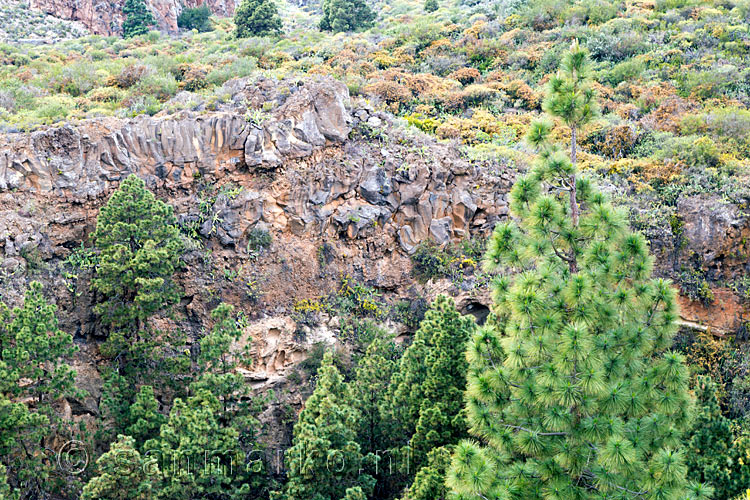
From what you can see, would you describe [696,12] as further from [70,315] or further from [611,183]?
[70,315]

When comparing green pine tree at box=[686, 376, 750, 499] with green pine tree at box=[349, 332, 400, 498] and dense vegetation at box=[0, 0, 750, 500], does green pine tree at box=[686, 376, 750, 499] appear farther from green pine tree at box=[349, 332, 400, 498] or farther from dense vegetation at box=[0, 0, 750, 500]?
green pine tree at box=[349, 332, 400, 498]

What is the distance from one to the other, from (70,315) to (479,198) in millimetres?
12151

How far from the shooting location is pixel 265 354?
17.2 m

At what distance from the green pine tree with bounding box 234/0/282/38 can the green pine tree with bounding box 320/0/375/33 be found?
13.3 feet

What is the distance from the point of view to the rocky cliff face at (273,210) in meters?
17.0

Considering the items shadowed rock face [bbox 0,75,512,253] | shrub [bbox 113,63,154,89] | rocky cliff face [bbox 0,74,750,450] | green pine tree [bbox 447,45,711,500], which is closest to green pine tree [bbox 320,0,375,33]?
shrub [bbox 113,63,154,89]

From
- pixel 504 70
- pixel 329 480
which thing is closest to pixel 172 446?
pixel 329 480

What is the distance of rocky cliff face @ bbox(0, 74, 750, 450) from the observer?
17.0 m

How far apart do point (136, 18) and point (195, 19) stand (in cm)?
487

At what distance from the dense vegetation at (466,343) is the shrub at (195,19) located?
1577cm

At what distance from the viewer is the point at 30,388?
13633mm

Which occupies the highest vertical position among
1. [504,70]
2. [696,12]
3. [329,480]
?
[696,12]
